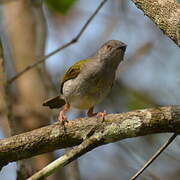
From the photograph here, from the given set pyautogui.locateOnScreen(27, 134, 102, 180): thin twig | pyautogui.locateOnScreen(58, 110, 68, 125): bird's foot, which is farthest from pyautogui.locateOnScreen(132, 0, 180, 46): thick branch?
pyautogui.locateOnScreen(58, 110, 68, 125): bird's foot

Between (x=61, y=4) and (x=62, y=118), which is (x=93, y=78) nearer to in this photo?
(x=62, y=118)

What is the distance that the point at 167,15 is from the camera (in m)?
3.00

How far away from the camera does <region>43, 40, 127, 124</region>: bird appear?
4625 millimetres

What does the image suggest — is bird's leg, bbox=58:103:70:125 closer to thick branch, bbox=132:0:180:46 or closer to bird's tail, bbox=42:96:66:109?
bird's tail, bbox=42:96:66:109

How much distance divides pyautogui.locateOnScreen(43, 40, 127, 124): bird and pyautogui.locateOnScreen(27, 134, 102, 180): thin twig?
1522 mm

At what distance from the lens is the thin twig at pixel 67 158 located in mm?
2730

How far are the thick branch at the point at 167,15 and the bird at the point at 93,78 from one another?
4.78 feet

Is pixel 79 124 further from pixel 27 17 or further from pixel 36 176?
pixel 27 17

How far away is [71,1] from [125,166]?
9.32ft

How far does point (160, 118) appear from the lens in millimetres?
3070

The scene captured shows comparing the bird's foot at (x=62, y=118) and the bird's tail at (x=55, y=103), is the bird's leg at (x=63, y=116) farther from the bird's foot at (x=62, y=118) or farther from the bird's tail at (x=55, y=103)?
the bird's tail at (x=55, y=103)

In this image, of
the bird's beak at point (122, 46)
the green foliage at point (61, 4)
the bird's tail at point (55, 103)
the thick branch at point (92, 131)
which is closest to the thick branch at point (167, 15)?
the thick branch at point (92, 131)

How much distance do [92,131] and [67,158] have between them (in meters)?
Result: 0.34

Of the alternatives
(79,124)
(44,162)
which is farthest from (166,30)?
(44,162)
